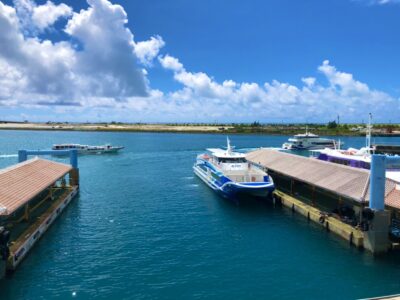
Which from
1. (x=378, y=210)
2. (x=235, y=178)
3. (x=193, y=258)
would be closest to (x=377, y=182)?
(x=378, y=210)

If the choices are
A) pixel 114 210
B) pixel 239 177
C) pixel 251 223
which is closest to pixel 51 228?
pixel 114 210

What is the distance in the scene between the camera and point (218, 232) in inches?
1318

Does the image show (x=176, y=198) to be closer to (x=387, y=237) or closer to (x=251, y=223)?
(x=251, y=223)

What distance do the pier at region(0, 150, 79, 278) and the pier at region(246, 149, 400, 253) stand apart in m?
25.1

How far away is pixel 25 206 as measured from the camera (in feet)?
108

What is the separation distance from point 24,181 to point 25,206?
3.07m

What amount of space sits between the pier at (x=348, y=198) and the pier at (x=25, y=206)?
989 inches

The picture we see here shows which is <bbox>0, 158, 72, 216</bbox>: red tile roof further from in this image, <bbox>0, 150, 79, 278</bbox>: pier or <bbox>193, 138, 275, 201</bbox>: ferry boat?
<bbox>193, 138, 275, 201</bbox>: ferry boat

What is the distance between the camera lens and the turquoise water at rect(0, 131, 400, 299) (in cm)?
2211

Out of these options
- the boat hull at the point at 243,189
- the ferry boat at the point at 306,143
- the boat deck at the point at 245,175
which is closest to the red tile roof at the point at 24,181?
the boat hull at the point at 243,189

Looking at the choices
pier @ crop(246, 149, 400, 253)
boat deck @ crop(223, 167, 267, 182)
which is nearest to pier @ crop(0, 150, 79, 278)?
boat deck @ crop(223, 167, 267, 182)

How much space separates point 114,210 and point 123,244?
11840 millimetres

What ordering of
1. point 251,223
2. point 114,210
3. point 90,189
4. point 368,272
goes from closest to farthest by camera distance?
point 368,272 < point 251,223 < point 114,210 < point 90,189

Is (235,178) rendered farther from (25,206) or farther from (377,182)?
(25,206)
